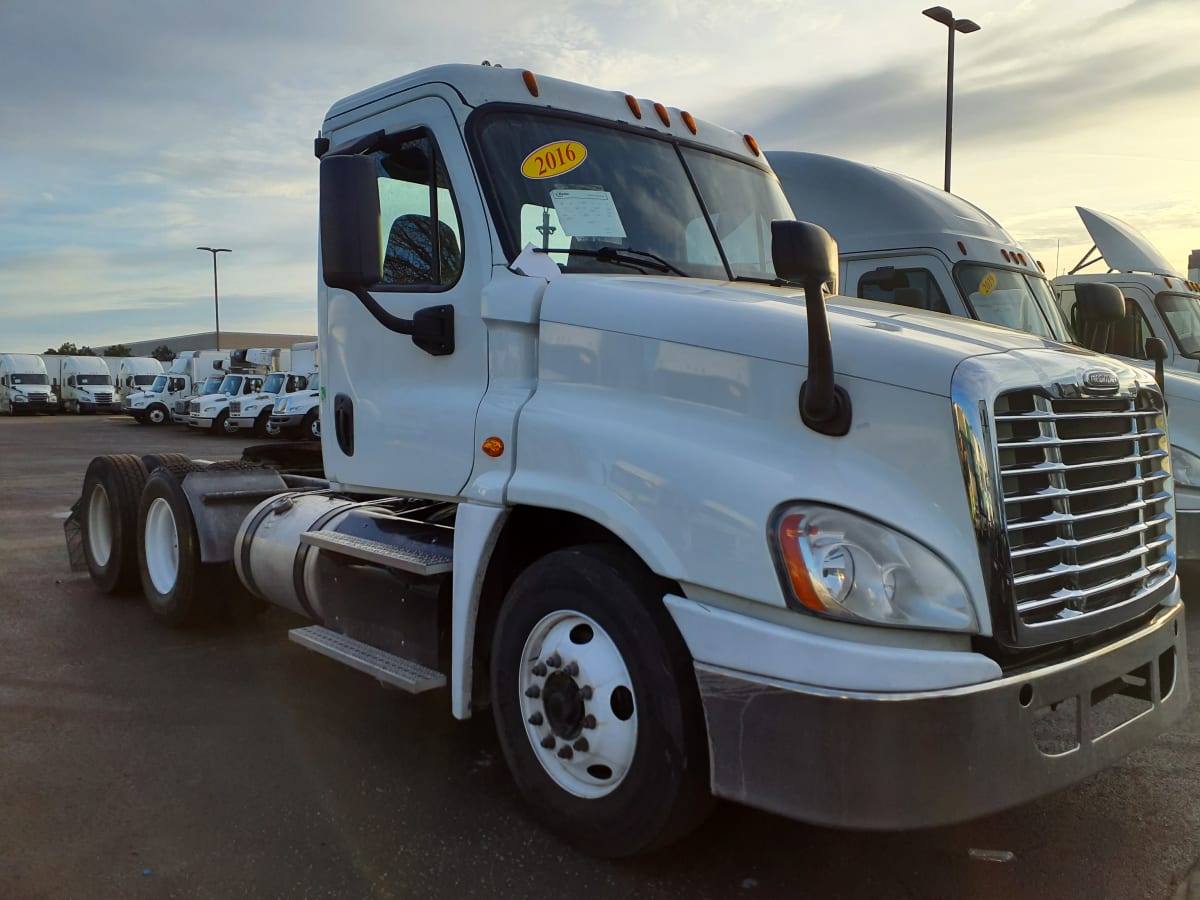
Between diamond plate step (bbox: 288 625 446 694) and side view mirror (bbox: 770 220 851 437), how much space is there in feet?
5.78

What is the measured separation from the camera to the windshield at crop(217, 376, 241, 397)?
3172 cm

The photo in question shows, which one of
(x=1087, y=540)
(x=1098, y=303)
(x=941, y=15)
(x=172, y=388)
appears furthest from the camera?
(x=172, y=388)

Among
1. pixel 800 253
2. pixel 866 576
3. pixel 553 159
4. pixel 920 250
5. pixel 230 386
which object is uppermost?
pixel 920 250

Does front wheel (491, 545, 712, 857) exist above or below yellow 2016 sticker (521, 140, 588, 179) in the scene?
below

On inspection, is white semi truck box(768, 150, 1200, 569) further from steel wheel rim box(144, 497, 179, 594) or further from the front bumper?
the front bumper

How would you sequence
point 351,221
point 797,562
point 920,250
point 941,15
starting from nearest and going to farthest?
point 797,562 < point 351,221 < point 920,250 < point 941,15

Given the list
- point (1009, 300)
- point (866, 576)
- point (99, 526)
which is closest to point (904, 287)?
point (1009, 300)

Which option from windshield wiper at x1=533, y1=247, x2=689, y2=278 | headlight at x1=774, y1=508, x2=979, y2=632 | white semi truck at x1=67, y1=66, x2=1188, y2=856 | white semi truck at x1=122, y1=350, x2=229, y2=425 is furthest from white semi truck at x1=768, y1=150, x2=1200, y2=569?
white semi truck at x1=122, y1=350, x2=229, y2=425

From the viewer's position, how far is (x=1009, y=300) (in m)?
8.38

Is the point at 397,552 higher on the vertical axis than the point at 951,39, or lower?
lower

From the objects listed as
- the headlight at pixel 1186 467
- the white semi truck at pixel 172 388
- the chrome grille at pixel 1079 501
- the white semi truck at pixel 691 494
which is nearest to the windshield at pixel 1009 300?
the headlight at pixel 1186 467

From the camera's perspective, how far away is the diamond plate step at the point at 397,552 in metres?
3.73

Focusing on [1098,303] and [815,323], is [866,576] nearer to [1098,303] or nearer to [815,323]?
[815,323]

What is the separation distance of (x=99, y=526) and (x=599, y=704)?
527 cm
